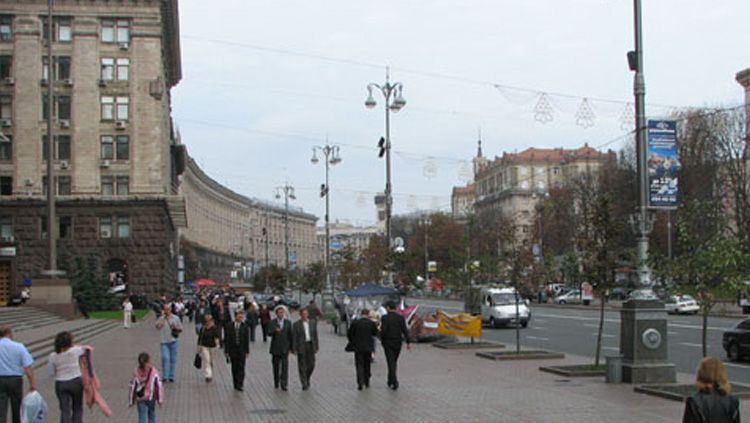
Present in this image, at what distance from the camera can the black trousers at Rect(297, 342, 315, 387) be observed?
19609 mm

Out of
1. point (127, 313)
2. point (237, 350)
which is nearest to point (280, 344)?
point (237, 350)

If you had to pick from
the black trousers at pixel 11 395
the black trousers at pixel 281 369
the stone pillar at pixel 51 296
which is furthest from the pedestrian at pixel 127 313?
the black trousers at pixel 11 395

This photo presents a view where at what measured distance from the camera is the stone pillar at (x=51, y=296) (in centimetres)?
4469

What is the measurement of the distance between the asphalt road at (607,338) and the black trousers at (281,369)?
9.46m

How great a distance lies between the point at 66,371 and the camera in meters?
12.7

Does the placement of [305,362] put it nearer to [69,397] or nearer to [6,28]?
[69,397]

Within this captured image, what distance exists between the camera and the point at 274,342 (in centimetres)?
2003

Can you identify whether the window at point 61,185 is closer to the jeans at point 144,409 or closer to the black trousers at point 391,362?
the black trousers at point 391,362

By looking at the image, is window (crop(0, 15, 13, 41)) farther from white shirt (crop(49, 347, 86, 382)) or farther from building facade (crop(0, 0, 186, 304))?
white shirt (crop(49, 347, 86, 382))

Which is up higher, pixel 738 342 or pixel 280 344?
pixel 280 344

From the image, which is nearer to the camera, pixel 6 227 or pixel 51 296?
pixel 51 296

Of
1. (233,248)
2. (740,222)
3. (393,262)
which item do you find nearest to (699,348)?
(393,262)

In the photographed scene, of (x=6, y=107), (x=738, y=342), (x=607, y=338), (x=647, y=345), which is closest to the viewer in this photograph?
(x=647, y=345)

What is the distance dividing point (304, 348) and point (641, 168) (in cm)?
776
